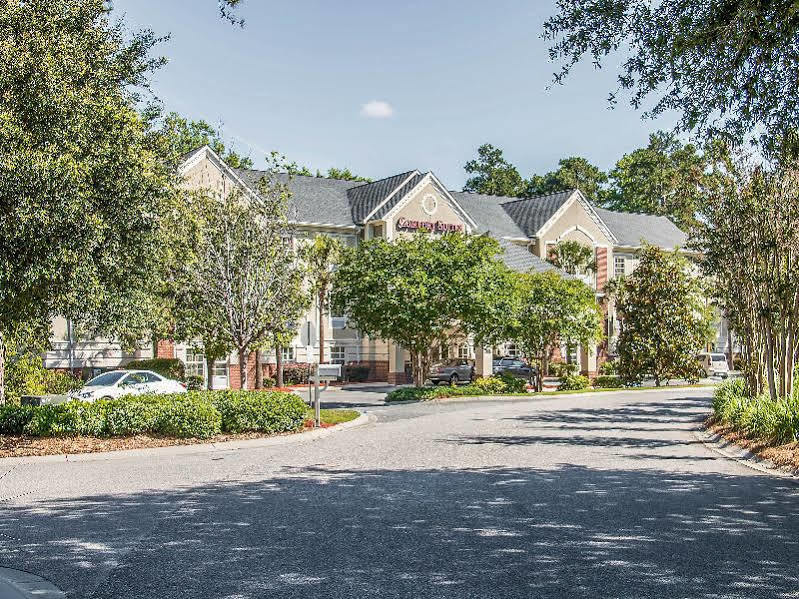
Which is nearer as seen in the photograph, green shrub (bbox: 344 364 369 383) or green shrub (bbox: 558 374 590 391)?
green shrub (bbox: 558 374 590 391)

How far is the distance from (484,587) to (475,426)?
48.9ft

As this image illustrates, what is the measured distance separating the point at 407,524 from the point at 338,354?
3831 centimetres

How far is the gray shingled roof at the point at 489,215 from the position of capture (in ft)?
182

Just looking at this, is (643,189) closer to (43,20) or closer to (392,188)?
(392,188)

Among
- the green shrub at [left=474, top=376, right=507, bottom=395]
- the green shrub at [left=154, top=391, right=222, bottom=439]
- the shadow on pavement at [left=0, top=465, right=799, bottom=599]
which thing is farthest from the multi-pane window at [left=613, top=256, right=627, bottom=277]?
the shadow on pavement at [left=0, top=465, right=799, bottom=599]

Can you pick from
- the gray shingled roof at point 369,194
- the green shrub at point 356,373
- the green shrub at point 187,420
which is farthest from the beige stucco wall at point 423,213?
the green shrub at point 187,420

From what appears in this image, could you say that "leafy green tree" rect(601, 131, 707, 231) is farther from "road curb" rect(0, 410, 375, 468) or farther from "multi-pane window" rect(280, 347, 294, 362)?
"road curb" rect(0, 410, 375, 468)

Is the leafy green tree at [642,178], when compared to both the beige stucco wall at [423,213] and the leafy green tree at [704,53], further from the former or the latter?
the leafy green tree at [704,53]

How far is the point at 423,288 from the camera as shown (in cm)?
3097

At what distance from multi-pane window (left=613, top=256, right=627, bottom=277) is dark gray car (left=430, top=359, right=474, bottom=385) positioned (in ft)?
70.4

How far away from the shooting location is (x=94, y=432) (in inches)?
685

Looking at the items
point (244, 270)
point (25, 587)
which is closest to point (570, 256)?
point (244, 270)

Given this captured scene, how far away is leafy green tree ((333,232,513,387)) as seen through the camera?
31406 mm

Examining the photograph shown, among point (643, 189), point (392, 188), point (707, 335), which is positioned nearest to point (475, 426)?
point (707, 335)
